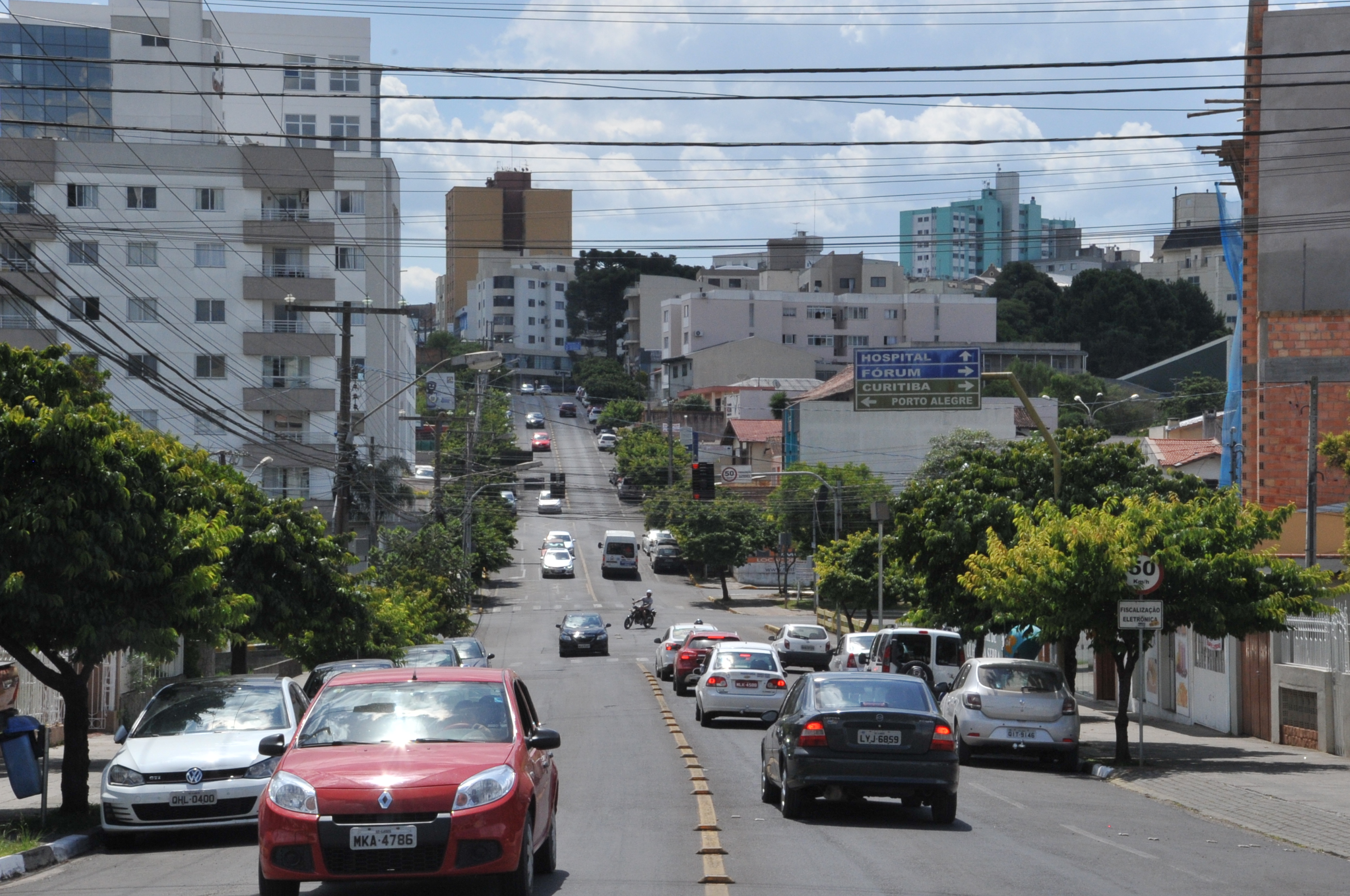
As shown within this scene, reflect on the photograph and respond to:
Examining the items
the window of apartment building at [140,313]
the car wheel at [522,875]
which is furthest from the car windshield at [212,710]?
the window of apartment building at [140,313]

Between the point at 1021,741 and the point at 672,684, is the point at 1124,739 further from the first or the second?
the point at 672,684

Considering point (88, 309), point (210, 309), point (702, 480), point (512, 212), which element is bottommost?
point (702, 480)

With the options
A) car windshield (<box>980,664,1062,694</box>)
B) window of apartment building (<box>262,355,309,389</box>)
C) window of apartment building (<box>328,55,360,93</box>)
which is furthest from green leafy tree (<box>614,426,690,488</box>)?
car windshield (<box>980,664,1062,694</box>)

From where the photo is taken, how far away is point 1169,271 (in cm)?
17050

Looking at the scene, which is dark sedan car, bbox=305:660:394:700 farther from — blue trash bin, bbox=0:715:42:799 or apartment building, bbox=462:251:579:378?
apartment building, bbox=462:251:579:378

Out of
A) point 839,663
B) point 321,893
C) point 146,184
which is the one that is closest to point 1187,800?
point 321,893

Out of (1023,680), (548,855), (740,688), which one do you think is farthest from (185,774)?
(740,688)

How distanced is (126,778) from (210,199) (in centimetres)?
6208

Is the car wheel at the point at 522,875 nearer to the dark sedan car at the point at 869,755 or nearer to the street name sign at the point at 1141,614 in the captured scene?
the dark sedan car at the point at 869,755

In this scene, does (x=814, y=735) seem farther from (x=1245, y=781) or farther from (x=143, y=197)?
(x=143, y=197)

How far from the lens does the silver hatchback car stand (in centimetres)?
2070

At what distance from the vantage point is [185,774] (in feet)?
44.3

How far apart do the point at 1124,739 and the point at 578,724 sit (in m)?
10.4

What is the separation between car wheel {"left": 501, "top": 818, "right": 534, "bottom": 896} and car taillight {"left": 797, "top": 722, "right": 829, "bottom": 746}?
5314 mm
